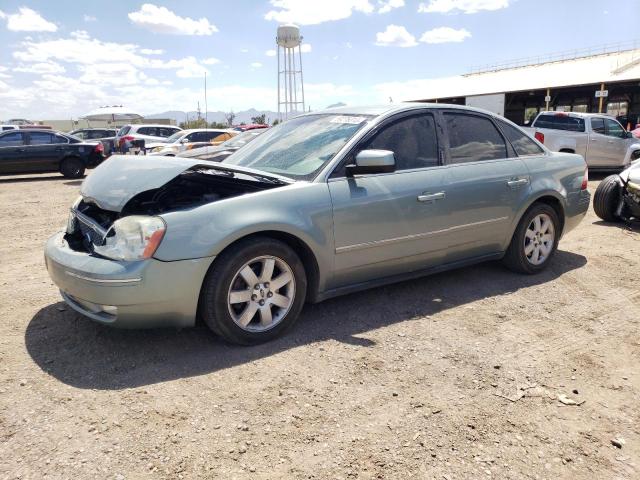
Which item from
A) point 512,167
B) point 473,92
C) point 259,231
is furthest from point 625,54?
point 259,231

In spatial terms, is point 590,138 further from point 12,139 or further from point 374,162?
point 12,139

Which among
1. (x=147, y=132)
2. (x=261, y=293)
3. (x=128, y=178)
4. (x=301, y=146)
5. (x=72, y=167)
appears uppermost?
(x=147, y=132)

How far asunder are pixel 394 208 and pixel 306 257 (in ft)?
2.59

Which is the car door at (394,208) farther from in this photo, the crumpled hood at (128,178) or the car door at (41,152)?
the car door at (41,152)

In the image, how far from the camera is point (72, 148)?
15203mm

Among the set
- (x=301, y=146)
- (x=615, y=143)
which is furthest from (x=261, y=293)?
(x=615, y=143)

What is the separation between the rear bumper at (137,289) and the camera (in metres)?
3.02

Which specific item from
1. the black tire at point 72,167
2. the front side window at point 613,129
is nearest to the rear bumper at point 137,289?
the black tire at point 72,167

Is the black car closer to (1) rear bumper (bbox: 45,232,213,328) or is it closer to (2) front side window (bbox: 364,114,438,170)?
(1) rear bumper (bbox: 45,232,213,328)

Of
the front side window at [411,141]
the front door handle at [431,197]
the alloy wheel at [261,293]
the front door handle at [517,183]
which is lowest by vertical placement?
the alloy wheel at [261,293]

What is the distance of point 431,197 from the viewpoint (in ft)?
13.4

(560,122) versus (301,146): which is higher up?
(560,122)

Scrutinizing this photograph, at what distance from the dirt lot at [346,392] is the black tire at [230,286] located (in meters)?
0.11

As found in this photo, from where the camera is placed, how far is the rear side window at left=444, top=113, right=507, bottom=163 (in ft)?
14.6
